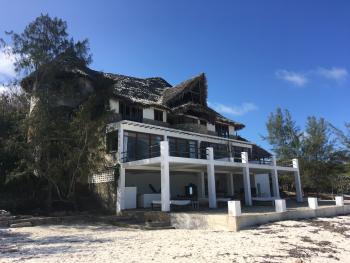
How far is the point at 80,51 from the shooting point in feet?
74.1

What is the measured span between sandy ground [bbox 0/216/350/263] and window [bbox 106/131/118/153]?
6692 mm

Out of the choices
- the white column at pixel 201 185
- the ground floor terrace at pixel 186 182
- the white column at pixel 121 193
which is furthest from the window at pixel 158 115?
the white column at pixel 121 193

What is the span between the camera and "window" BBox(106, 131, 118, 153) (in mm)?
20652

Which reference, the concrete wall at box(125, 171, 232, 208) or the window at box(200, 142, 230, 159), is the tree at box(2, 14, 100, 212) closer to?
the concrete wall at box(125, 171, 232, 208)

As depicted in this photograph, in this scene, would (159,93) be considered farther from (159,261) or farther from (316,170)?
(159,261)

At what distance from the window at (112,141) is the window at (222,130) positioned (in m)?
12.3

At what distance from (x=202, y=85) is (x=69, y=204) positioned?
50.6 feet

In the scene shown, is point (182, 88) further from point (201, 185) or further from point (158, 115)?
point (201, 185)

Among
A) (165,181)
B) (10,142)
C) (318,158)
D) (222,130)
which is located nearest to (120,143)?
(165,181)

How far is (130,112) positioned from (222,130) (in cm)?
1106

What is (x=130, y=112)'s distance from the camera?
23328 millimetres

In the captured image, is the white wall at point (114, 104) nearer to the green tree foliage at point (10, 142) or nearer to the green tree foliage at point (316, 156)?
the green tree foliage at point (10, 142)

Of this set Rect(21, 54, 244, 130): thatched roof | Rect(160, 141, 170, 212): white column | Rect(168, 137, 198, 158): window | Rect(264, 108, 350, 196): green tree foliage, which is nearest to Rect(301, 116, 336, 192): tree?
Rect(264, 108, 350, 196): green tree foliage

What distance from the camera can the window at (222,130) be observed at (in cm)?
3056
